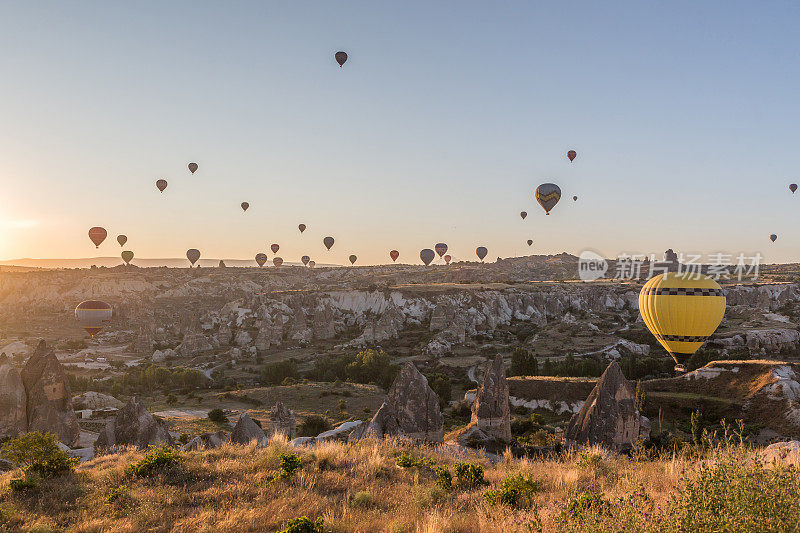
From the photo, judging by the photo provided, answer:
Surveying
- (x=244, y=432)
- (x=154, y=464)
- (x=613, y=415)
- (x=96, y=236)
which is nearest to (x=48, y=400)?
(x=244, y=432)

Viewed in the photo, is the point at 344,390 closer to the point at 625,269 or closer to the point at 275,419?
the point at 275,419

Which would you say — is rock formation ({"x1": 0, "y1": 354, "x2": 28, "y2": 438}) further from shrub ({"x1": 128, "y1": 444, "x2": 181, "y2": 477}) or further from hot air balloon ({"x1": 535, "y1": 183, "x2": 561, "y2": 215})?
hot air balloon ({"x1": 535, "y1": 183, "x2": 561, "y2": 215})

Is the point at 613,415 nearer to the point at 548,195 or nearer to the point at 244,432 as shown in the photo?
the point at 244,432

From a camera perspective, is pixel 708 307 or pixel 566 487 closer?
pixel 566 487

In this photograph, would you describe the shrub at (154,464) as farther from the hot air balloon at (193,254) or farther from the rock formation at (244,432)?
the hot air balloon at (193,254)

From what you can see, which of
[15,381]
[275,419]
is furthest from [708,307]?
[15,381]

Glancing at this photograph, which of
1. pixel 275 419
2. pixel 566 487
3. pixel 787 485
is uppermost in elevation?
pixel 787 485
